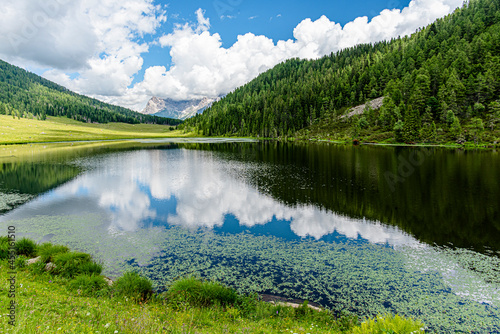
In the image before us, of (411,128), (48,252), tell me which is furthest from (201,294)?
(411,128)

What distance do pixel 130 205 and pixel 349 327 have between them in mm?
26340

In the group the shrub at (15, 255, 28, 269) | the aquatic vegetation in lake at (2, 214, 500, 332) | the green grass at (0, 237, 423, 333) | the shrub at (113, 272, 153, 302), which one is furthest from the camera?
the shrub at (15, 255, 28, 269)

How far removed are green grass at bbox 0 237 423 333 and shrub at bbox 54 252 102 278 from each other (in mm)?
286

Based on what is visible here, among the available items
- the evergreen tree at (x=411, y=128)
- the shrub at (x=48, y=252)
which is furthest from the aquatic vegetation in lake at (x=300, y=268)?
the evergreen tree at (x=411, y=128)

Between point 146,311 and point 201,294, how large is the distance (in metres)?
2.73

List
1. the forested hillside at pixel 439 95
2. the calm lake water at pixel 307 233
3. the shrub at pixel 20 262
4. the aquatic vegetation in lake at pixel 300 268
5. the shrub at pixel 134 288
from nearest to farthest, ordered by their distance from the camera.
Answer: the shrub at pixel 134 288 < the aquatic vegetation in lake at pixel 300 268 < the calm lake water at pixel 307 233 < the shrub at pixel 20 262 < the forested hillside at pixel 439 95

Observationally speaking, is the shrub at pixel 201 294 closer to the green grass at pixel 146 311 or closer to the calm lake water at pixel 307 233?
the green grass at pixel 146 311

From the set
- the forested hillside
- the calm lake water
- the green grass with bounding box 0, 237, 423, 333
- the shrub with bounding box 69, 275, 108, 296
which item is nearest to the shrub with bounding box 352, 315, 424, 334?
the green grass with bounding box 0, 237, 423, 333

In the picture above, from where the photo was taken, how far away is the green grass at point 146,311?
7418 mm

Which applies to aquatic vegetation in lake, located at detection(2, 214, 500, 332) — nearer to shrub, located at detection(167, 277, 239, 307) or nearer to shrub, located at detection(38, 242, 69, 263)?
shrub, located at detection(167, 277, 239, 307)

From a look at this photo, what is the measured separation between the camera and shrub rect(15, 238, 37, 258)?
15989mm

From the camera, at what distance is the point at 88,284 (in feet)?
39.4

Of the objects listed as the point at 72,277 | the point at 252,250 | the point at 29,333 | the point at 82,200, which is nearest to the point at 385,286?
the point at 252,250

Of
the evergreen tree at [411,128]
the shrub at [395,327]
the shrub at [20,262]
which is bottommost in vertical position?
the shrub at [20,262]
